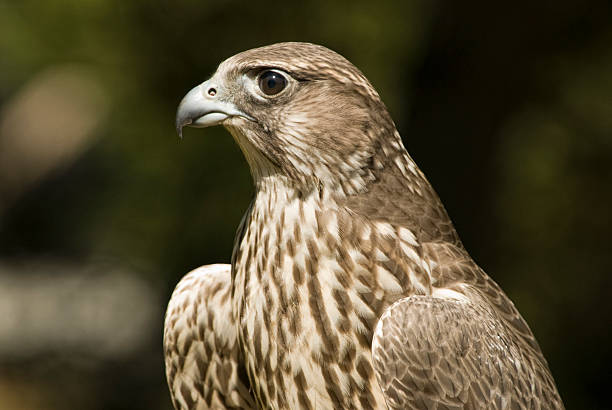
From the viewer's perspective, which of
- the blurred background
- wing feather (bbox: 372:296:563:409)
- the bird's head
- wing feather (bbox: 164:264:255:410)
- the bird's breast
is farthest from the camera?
the blurred background

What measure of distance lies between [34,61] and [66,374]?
8.72ft

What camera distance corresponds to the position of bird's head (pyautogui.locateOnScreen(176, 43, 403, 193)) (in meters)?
2.67

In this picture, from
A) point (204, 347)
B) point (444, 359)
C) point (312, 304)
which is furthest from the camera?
point (204, 347)

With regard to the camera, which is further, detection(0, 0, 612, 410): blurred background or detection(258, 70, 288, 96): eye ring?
detection(0, 0, 612, 410): blurred background

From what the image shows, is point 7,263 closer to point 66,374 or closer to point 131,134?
point 66,374

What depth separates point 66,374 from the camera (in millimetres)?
7605

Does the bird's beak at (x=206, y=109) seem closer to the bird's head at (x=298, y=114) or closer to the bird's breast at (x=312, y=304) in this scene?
the bird's head at (x=298, y=114)

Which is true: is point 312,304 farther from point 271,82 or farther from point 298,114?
point 271,82

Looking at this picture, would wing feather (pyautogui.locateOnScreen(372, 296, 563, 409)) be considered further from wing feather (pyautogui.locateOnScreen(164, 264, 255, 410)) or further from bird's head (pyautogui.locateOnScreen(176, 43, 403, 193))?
wing feather (pyautogui.locateOnScreen(164, 264, 255, 410))

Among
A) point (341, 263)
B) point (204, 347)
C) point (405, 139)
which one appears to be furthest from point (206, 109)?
point (405, 139)

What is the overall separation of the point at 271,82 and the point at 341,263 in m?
0.59

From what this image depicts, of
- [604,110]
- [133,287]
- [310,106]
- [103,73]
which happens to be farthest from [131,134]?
[310,106]

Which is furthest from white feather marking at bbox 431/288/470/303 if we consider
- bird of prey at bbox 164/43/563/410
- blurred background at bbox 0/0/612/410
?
blurred background at bbox 0/0/612/410

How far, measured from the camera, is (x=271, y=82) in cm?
269
